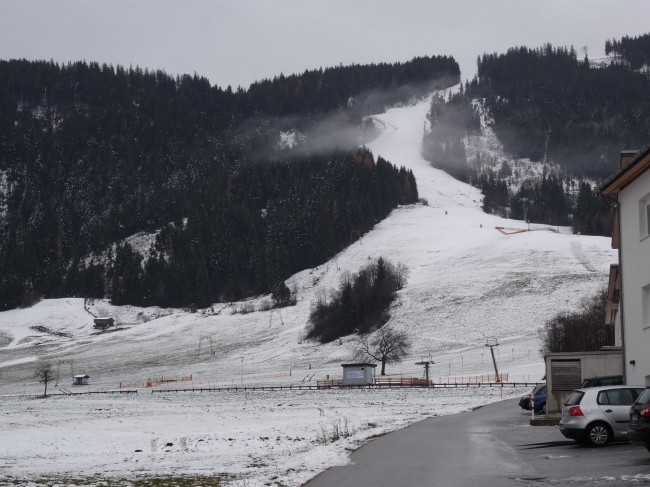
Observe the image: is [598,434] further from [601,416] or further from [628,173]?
[628,173]

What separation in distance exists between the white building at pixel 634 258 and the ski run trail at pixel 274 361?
815 cm

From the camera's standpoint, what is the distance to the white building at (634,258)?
81.0 feet

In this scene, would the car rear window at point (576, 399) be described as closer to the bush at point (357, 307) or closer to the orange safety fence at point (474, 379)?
the orange safety fence at point (474, 379)

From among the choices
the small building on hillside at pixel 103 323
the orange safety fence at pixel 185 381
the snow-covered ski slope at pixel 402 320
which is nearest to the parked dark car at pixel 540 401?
the snow-covered ski slope at pixel 402 320

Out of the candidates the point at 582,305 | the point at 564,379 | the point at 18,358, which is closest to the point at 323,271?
the point at 18,358

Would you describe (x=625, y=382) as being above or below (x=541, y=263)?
below

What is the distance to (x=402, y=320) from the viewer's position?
119062mm

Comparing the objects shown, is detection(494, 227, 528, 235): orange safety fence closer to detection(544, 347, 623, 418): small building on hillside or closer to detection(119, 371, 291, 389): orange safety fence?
detection(119, 371, 291, 389): orange safety fence

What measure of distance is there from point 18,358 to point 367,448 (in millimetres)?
113906

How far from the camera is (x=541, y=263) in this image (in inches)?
5472

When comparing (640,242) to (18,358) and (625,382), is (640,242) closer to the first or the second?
(625,382)

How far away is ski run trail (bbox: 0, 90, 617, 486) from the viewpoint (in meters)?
22.3

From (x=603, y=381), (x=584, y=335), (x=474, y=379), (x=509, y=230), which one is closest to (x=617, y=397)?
(x=603, y=381)

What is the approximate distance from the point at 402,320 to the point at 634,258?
308 feet
